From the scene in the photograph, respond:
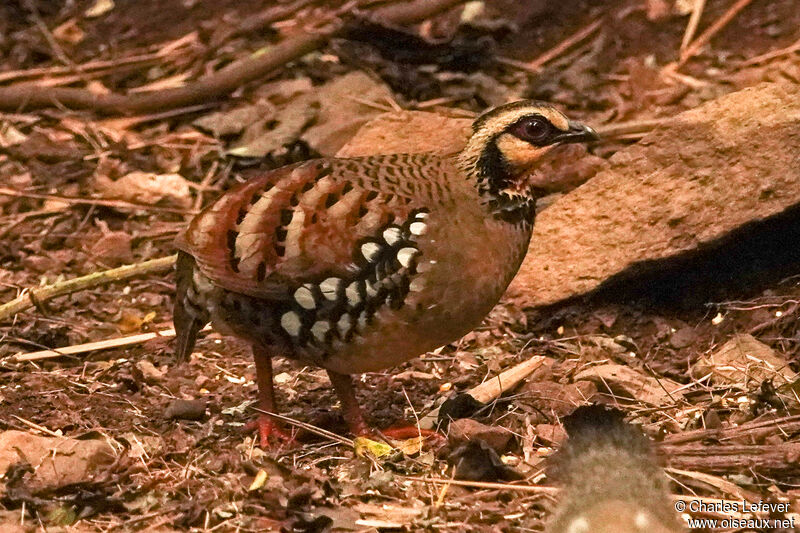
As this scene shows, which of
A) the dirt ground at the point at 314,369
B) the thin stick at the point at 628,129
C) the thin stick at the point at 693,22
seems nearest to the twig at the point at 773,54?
the dirt ground at the point at 314,369

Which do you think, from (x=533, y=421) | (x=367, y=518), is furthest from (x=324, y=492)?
(x=533, y=421)

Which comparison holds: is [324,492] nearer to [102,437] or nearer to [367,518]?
[367,518]

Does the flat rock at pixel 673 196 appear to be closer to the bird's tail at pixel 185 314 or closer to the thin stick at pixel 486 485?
the thin stick at pixel 486 485

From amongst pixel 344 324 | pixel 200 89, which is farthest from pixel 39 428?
pixel 200 89

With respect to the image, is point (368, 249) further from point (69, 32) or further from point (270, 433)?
point (69, 32)

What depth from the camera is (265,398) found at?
4.51 meters

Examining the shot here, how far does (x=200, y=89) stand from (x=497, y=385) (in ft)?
11.5

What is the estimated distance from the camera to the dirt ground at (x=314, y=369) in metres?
3.90

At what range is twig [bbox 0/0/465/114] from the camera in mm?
7277

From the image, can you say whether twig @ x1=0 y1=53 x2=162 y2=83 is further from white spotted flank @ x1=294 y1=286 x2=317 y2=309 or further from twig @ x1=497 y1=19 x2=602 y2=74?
white spotted flank @ x1=294 y1=286 x2=317 y2=309

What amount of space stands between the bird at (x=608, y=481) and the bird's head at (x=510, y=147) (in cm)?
123

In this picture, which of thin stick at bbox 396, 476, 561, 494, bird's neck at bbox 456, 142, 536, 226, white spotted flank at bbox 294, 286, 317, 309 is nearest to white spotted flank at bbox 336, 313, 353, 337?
white spotted flank at bbox 294, 286, 317, 309

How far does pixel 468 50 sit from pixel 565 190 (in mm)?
1889

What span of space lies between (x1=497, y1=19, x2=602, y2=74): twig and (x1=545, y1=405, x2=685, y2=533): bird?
4.32m
